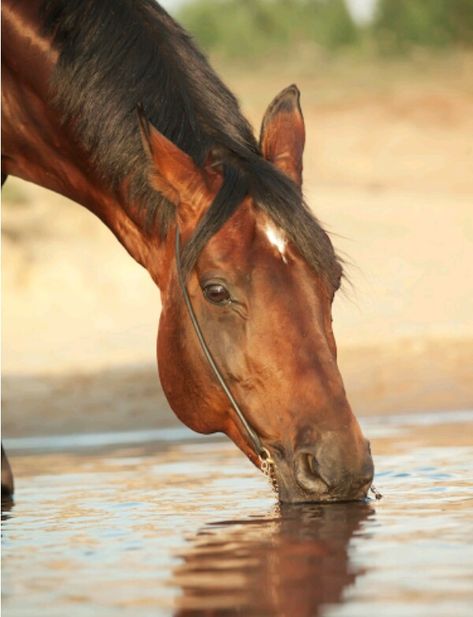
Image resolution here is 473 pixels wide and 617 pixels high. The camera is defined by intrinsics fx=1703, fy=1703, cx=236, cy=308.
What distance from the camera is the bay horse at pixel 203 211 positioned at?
499 cm

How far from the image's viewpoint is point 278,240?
509cm

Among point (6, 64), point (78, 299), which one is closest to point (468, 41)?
point (78, 299)

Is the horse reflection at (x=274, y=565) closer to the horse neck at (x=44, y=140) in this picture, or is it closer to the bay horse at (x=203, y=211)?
the bay horse at (x=203, y=211)

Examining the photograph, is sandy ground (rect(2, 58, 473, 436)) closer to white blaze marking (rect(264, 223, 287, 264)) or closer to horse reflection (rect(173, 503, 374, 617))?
white blaze marking (rect(264, 223, 287, 264))

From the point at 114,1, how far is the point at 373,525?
2164mm

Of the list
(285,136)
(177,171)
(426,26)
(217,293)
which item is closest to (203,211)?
(177,171)

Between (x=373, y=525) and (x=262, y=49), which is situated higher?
(x=262, y=49)

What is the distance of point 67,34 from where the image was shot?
19.4 feet

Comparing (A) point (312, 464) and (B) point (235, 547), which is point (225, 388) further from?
(B) point (235, 547)

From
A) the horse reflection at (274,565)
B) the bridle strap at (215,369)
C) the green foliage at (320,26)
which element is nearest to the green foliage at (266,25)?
the green foliage at (320,26)

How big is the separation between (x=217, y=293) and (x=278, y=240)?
26 cm

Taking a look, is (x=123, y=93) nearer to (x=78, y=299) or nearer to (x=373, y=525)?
(x=373, y=525)

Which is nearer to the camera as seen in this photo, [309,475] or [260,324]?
[309,475]

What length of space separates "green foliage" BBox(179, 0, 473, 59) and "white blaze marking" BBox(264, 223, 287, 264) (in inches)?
1030
